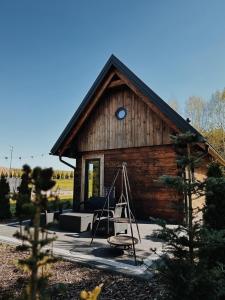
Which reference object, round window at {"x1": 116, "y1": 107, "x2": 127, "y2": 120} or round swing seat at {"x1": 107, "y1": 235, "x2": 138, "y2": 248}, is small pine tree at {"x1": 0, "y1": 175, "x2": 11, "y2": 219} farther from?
round swing seat at {"x1": 107, "y1": 235, "x2": 138, "y2": 248}

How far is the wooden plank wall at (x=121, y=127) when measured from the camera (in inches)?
350

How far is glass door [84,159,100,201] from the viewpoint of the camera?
10516 millimetres

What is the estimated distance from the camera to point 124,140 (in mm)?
9578

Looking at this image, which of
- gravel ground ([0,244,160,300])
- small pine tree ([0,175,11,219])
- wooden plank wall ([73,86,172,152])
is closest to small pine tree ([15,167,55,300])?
gravel ground ([0,244,160,300])

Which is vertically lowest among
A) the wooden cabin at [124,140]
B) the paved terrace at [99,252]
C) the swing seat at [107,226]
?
the paved terrace at [99,252]

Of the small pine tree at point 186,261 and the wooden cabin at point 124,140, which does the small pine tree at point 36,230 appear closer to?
the small pine tree at point 186,261

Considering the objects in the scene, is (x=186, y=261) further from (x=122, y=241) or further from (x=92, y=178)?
(x=92, y=178)

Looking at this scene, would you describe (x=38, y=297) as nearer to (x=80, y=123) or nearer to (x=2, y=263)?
(x=2, y=263)

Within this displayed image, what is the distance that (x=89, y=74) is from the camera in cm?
1198

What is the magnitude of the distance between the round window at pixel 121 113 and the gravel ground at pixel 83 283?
6659 mm

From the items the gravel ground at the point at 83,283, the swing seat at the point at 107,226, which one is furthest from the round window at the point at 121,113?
the gravel ground at the point at 83,283

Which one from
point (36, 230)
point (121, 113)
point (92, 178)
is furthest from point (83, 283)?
point (92, 178)

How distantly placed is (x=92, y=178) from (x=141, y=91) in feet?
15.0

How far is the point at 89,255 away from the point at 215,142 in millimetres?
21415
